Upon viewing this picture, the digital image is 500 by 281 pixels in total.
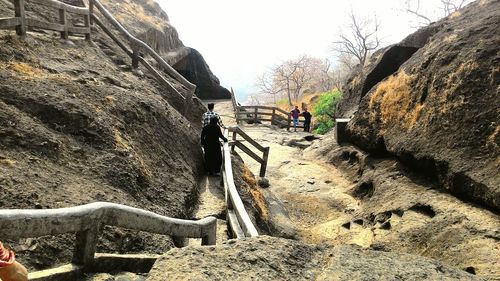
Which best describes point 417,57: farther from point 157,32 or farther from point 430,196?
point 157,32

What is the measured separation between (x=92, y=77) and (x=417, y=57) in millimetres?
9577

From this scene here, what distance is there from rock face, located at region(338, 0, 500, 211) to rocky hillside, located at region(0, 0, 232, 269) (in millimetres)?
5515

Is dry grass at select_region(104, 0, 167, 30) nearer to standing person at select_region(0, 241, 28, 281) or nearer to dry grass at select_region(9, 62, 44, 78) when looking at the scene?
dry grass at select_region(9, 62, 44, 78)

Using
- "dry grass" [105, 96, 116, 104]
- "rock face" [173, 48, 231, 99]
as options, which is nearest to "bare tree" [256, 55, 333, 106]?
"rock face" [173, 48, 231, 99]

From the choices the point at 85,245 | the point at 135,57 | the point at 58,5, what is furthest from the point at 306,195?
the point at 85,245

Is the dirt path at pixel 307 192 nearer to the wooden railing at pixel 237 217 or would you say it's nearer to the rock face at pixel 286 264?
the wooden railing at pixel 237 217

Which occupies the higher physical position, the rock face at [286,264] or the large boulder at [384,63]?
the large boulder at [384,63]

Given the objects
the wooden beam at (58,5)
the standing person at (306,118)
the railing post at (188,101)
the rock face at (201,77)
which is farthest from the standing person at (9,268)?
the rock face at (201,77)

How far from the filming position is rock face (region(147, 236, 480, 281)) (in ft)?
11.1

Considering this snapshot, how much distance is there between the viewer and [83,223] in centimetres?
364

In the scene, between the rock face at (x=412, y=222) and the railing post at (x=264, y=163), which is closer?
the rock face at (x=412, y=222)

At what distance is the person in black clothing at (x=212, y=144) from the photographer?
10.3m

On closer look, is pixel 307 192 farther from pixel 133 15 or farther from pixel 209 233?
pixel 133 15

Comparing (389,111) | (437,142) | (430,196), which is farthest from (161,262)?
(389,111)
